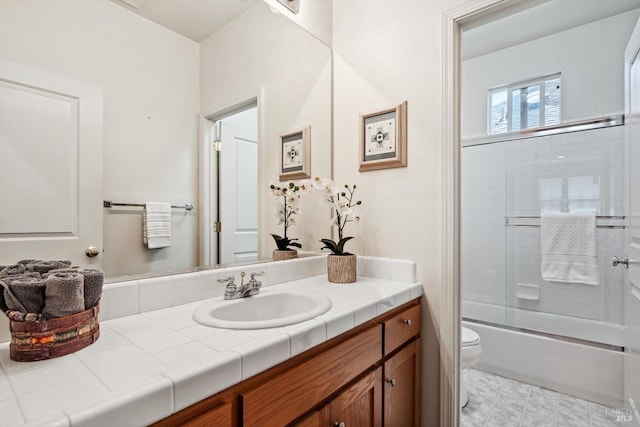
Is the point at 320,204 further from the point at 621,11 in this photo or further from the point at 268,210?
the point at 621,11

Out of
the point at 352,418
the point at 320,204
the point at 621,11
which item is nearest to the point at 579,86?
the point at 621,11

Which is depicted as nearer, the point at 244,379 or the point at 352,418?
the point at 244,379

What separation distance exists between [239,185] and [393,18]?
1.10 meters

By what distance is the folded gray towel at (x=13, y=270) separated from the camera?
69 centimetres

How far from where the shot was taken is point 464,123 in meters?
2.96

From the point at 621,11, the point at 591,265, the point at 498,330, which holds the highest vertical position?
the point at 621,11

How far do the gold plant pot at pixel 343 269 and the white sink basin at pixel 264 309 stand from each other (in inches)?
10.1

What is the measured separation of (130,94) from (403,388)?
57.3 inches

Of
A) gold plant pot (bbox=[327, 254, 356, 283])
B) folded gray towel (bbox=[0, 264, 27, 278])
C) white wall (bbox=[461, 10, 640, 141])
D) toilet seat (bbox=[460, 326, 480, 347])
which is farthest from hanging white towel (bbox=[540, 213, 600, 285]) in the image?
folded gray towel (bbox=[0, 264, 27, 278])

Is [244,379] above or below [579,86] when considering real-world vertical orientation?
below

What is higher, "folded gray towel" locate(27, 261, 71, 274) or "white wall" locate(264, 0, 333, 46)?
"white wall" locate(264, 0, 333, 46)

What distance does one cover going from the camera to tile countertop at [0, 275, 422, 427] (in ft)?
1.57

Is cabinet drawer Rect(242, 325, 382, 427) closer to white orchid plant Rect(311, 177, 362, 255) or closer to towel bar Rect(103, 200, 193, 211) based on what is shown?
white orchid plant Rect(311, 177, 362, 255)

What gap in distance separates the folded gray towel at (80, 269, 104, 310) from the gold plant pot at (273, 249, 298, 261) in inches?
31.8
